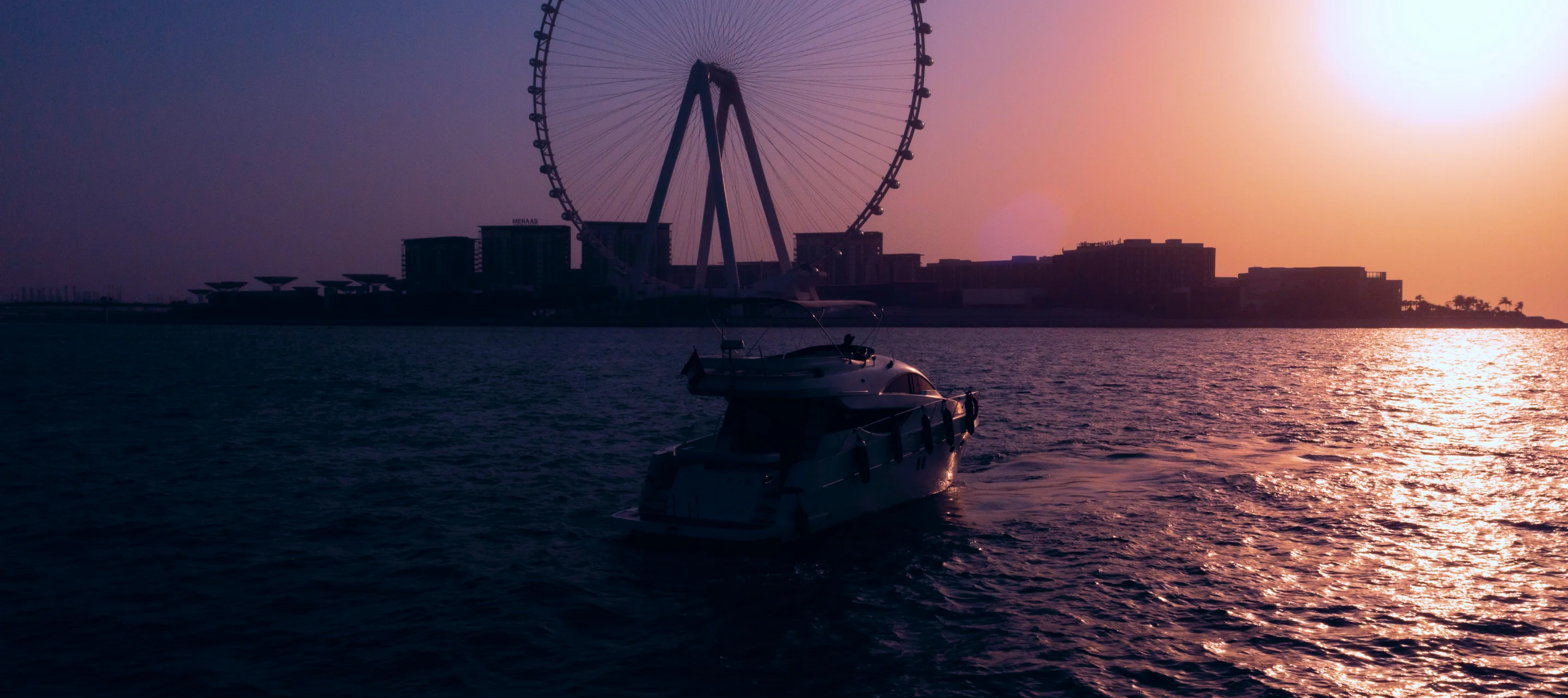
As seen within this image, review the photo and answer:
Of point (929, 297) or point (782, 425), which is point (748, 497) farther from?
point (929, 297)

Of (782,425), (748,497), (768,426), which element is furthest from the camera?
(768,426)

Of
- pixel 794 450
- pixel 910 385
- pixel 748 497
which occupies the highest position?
pixel 910 385

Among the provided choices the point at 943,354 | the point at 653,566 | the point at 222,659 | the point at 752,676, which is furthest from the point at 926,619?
the point at 943,354

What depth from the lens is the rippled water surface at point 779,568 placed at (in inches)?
419

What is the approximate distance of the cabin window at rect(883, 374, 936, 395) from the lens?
1791 centimetres

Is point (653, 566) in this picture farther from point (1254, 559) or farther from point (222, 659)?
point (1254, 559)

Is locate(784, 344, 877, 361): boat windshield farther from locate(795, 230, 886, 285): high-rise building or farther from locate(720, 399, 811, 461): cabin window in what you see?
locate(795, 230, 886, 285): high-rise building

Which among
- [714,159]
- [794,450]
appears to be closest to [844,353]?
[794,450]

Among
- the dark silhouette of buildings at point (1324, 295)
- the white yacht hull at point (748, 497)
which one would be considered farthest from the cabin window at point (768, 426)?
the dark silhouette of buildings at point (1324, 295)

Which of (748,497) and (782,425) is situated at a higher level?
(782,425)

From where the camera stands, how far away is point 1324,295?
174 meters

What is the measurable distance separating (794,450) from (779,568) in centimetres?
210

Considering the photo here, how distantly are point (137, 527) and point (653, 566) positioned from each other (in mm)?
8652

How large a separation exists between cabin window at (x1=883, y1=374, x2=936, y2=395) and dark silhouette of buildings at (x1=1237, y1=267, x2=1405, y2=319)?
15952 cm
